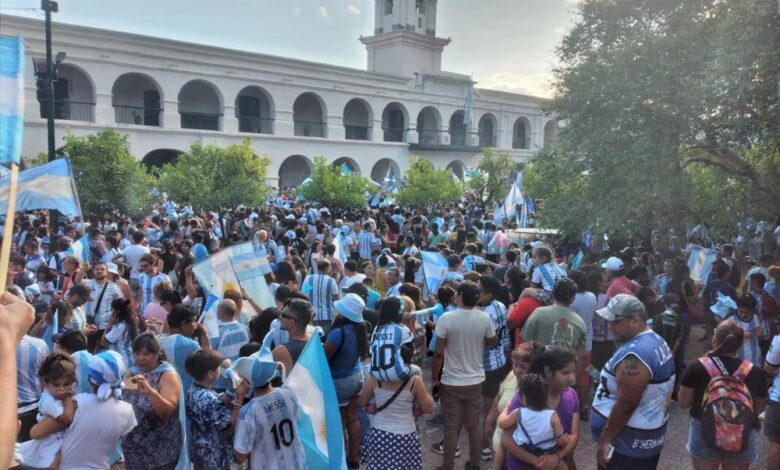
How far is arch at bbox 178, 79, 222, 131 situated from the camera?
3072cm

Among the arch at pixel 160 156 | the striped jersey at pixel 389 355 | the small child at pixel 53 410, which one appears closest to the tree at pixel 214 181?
the arch at pixel 160 156

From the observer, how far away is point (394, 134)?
40281 millimetres

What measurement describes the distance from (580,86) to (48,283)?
8.99m

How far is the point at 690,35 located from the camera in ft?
29.6

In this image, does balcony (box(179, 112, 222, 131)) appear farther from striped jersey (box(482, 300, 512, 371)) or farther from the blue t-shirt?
the blue t-shirt

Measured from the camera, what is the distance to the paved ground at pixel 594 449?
5.46 meters

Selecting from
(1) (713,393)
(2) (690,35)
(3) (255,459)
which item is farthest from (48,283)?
(2) (690,35)

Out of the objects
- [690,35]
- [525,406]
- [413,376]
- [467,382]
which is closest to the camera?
[525,406]

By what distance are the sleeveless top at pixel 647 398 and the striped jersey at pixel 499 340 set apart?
5.18ft

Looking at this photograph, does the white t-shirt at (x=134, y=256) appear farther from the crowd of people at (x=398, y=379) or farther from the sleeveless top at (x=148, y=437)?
the sleeveless top at (x=148, y=437)

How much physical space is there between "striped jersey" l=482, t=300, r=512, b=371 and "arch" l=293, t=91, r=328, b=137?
29787mm

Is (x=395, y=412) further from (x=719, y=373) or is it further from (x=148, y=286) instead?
(x=148, y=286)

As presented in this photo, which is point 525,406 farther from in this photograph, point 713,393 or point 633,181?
point 633,181

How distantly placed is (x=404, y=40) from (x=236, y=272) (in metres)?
37.2
